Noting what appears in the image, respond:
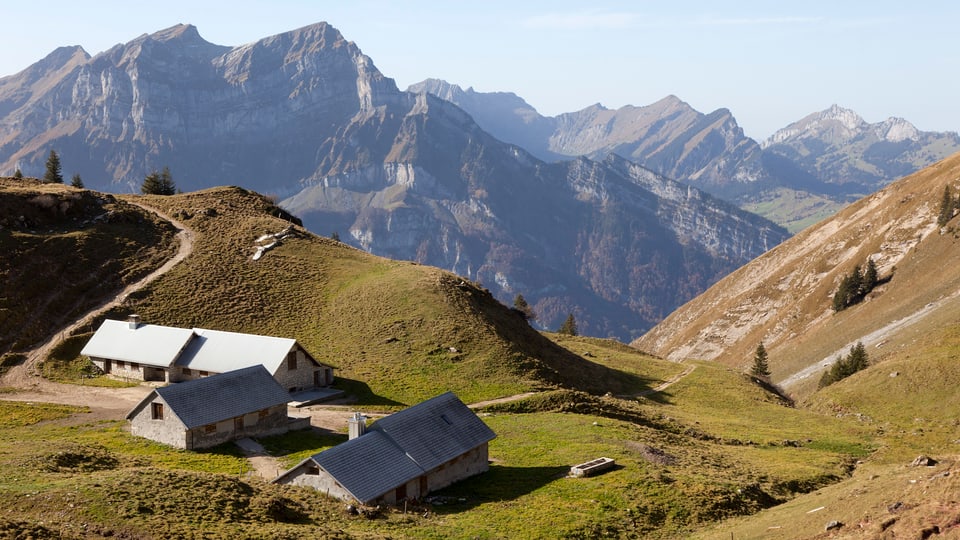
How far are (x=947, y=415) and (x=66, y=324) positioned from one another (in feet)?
308

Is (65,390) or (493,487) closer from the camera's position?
(493,487)

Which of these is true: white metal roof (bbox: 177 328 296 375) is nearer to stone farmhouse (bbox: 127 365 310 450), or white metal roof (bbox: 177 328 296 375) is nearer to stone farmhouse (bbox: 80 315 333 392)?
stone farmhouse (bbox: 80 315 333 392)

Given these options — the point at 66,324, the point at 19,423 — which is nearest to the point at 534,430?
the point at 19,423

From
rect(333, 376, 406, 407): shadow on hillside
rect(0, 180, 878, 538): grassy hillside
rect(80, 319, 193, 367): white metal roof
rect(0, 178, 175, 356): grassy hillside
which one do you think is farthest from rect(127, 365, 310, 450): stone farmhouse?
rect(0, 178, 175, 356): grassy hillside

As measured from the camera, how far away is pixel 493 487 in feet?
156

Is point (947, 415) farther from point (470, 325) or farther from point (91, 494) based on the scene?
point (91, 494)

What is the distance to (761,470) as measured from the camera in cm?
5312

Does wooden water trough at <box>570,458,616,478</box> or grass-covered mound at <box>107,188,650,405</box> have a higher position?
grass-covered mound at <box>107,188,650,405</box>

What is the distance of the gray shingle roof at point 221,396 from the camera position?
54281 millimetres

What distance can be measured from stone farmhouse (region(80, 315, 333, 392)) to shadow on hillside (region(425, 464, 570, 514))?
85.9 feet

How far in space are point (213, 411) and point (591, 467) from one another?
27621 millimetres

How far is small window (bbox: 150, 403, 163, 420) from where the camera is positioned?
54.9 meters

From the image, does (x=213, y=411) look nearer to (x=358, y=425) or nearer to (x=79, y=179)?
(x=358, y=425)

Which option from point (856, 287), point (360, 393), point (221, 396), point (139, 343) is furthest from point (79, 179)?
point (856, 287)
